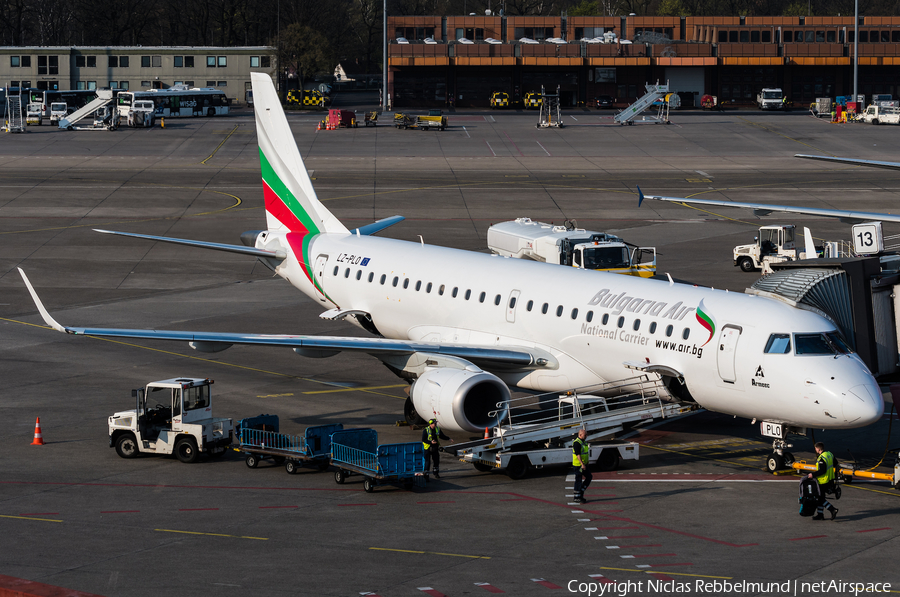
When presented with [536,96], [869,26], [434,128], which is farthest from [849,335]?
[869,26]

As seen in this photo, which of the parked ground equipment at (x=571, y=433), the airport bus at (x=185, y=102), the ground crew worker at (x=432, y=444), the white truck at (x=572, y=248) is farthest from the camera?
the airport bus at (x=185, y=102)

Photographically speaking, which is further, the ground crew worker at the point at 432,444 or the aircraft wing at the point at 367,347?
the aircraft wing at the point at 367,347

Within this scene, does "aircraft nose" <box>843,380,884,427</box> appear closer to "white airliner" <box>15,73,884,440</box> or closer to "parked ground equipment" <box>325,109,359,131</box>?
"white airliner" <box>15,73,884,440</box>

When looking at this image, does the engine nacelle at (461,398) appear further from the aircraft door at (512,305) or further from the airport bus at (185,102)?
the airport bus at (185,102)

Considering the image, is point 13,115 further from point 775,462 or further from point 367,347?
point 775,462

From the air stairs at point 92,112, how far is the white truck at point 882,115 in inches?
3689

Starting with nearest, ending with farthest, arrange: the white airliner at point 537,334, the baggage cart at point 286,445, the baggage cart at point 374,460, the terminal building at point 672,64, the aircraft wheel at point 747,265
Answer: the white airliner at point 537,334 < the baggage cart at point 374,460 < the baggage cart at point 286,445 < the aircraft wheel at point 747,265 < the terminal building at point 672,64

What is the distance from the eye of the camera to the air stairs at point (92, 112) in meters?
130

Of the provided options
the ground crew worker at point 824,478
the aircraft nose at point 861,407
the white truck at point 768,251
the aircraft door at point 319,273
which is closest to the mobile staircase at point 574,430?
the aircraft nose at point 861,407

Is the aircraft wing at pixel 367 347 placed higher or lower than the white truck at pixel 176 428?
higher

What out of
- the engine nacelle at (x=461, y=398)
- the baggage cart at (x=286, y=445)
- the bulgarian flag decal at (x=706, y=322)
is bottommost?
the baggage cart at (x=286, y=445)

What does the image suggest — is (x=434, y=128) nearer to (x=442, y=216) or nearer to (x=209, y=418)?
(x=442, y=216)

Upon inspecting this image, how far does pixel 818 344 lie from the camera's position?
90.9 feet

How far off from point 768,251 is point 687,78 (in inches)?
4191
